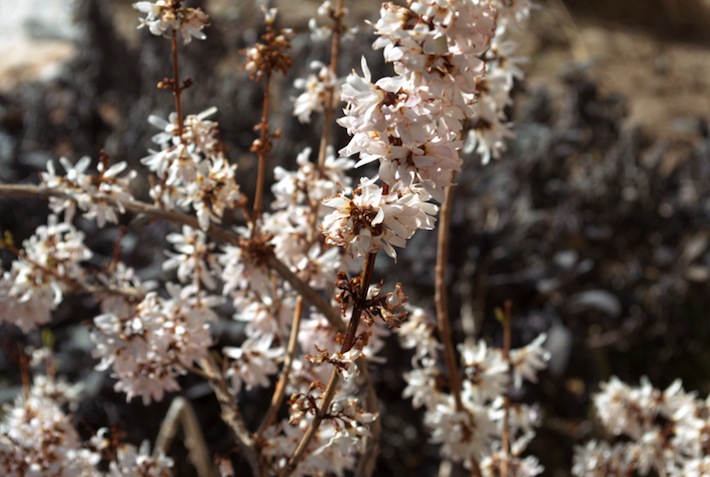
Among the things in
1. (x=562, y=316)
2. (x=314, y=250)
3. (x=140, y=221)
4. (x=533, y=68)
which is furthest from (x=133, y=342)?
(x=533, y=68)

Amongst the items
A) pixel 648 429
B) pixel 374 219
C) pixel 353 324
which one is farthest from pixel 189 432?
pixel 374 219

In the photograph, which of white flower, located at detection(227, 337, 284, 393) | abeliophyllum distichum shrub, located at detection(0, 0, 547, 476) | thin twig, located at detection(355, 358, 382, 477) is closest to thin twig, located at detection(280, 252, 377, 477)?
abeliophyllum distichum shrub, located at detection(0, 0, 547, 476)

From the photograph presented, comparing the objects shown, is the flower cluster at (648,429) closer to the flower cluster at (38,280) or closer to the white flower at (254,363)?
the white flower at (254,363)

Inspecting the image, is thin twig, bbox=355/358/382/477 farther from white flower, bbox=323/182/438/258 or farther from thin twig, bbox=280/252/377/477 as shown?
white flower, bbox=323/182/438/258

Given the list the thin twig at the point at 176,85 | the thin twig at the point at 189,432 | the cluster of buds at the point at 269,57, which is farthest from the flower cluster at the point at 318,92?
the thin twig at the point at 189,432

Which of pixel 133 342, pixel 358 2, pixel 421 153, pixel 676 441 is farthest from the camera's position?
pixel 358 2

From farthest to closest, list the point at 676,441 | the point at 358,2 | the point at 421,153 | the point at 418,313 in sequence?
1. the point at 358,2
2. the point at 676,441
3. the point at 418,313
4. the point at 421,153

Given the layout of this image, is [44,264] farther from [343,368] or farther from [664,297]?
[664,297]

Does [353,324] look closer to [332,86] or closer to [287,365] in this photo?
[287,365]
